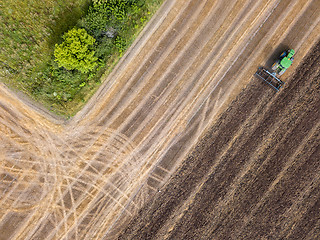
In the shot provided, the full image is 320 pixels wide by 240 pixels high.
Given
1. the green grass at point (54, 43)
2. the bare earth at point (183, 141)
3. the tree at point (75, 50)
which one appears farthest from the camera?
the bare earth at point (183, 141)

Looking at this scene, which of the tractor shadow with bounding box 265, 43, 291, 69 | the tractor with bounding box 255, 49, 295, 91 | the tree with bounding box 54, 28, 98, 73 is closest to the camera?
the tree with bounding box 54, 28, 98, 73

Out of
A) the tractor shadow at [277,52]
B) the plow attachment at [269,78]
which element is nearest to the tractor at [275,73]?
the plow attachment at [269,78]

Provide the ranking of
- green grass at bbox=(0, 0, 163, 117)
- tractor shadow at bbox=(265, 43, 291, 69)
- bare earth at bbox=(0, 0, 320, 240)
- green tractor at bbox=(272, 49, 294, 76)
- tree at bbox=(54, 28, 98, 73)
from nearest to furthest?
tree at bbox=(54, 28, 98, 73) → green grass at bbox=(0, 0, 163, 117) → green tractor at bbox=(272, 49, 294, 76) → bare earth at bbox=(0, 0, 320, 240) → tractor shadow at bbox=(265, 43, 291, 69)

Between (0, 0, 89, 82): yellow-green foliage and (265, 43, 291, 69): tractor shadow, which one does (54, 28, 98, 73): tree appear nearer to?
(0, 0, 89, 82): yellow-green foliage

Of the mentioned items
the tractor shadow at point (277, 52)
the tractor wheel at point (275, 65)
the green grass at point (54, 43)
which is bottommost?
the green grass at point (54, 43)

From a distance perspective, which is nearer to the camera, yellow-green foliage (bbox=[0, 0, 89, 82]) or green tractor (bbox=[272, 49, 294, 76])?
yellow-green foliage (bbox=[0, 0, 89, 82])

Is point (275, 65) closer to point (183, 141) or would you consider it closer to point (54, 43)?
point (183, 141)

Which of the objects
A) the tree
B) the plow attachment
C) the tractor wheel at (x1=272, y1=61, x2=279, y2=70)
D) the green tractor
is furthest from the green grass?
the green tractor

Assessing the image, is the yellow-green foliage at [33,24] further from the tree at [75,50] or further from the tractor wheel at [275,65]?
the tractor wheel at [275,65]
